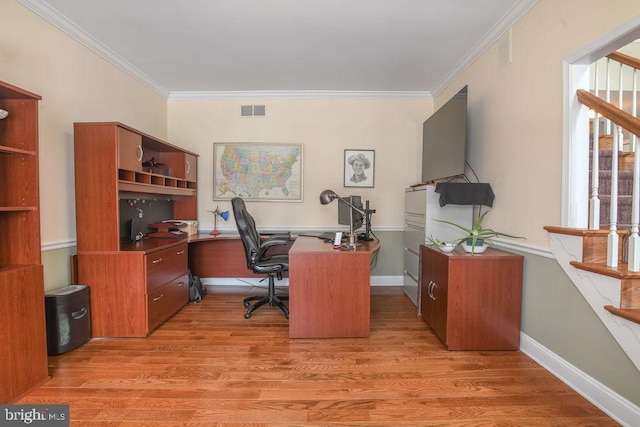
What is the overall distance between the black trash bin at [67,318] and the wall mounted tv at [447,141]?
3.39 m

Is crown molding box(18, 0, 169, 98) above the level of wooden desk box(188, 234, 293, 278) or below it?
above

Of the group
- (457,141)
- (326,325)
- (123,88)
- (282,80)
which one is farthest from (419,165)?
(123,88)

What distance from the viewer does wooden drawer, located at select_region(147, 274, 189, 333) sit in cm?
257

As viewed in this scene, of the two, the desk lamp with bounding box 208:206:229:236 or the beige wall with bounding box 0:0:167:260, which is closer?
the beige wall with bounding box 0:0:167:260

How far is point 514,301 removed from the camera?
2244mm

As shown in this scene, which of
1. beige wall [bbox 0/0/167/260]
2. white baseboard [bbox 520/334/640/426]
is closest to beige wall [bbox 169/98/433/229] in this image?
beige wall [bbox 0/0/167/260]

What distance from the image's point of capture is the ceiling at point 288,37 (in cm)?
223

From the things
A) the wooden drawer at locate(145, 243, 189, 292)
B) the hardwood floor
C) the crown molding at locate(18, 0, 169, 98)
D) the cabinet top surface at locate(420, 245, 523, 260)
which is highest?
the crown molding at locate(18, 0, 169, 98)

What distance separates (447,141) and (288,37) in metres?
1.81

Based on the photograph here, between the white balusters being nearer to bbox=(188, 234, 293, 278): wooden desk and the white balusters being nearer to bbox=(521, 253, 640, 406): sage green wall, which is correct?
bbox=(521, 253, 640, 406): sage green wall

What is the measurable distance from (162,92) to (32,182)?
2.48 m

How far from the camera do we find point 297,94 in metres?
3.90

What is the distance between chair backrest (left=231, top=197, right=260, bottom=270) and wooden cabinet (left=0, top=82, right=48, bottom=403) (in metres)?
1.39

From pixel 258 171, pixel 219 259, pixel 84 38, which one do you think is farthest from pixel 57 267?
pixel 258 171
